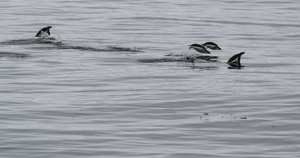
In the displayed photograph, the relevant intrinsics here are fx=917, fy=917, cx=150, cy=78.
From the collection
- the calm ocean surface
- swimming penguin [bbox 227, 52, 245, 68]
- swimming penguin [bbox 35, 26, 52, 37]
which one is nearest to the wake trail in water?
the calm ocean surface

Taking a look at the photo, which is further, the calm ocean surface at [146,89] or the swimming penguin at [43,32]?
the swimming penguin at [43,32]

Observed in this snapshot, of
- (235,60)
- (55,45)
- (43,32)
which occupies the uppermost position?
(43,32)

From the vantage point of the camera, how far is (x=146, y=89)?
1953cm

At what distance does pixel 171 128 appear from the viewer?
15227mm

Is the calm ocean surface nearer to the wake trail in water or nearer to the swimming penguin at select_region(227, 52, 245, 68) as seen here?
the wake trail in water

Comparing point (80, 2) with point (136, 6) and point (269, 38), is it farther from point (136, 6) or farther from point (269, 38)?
point (269, 38)

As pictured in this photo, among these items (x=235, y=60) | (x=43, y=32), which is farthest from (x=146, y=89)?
(x=43, y=32)

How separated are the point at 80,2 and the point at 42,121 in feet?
96.9

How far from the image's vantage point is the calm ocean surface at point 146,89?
1406 centimetres

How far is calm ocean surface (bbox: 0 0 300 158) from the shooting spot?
14.1 meters

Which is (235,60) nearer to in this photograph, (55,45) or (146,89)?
(146,89)

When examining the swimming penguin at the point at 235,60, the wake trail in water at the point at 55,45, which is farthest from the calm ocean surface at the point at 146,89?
the swimming penguin at the point at 235,60

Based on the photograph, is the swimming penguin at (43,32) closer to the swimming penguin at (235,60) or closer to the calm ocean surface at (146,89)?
the calm ocean surface at (146,89)

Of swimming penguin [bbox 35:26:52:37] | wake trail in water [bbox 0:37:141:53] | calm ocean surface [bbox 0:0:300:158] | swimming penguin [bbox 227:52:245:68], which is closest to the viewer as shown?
calm ocean surface [bbox 0:0:300:158]
